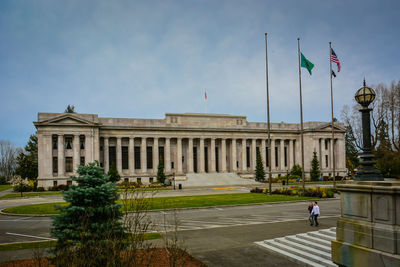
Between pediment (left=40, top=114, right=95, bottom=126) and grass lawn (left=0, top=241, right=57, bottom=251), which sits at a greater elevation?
pediment (left=40, top=114, right=95, bottom=126)

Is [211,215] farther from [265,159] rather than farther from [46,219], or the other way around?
[265,159]

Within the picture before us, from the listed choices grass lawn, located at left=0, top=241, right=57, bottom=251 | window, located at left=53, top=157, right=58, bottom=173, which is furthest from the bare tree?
grass lawn, located at left=0, top=241, right=57, bottom=251

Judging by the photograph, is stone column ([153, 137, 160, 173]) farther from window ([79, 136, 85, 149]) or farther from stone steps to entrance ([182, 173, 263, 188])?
window ([79, 136, 85, 149])

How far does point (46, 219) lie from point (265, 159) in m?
57.8

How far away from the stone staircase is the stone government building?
160 feet

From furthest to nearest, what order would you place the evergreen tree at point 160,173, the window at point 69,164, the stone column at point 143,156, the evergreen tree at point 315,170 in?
the evergreen tree at point 315,170
the stone column at point 143,156
the evergreen tree at point 160,173
the window at point 69,164

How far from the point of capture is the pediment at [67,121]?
180 feet

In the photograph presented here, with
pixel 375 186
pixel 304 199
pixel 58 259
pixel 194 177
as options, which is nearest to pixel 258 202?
pixel 304 199

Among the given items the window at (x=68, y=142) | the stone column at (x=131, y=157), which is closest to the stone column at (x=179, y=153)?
the stone column at (x=131, y=157)

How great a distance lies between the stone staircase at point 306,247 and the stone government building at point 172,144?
48.7 meters

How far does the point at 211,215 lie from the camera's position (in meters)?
23.0

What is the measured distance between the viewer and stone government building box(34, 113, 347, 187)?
55.8m

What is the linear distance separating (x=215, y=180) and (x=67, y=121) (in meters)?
32.1

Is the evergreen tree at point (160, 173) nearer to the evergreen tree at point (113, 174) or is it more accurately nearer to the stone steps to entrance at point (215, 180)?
the stone steps to entrance at point (215, 180)
